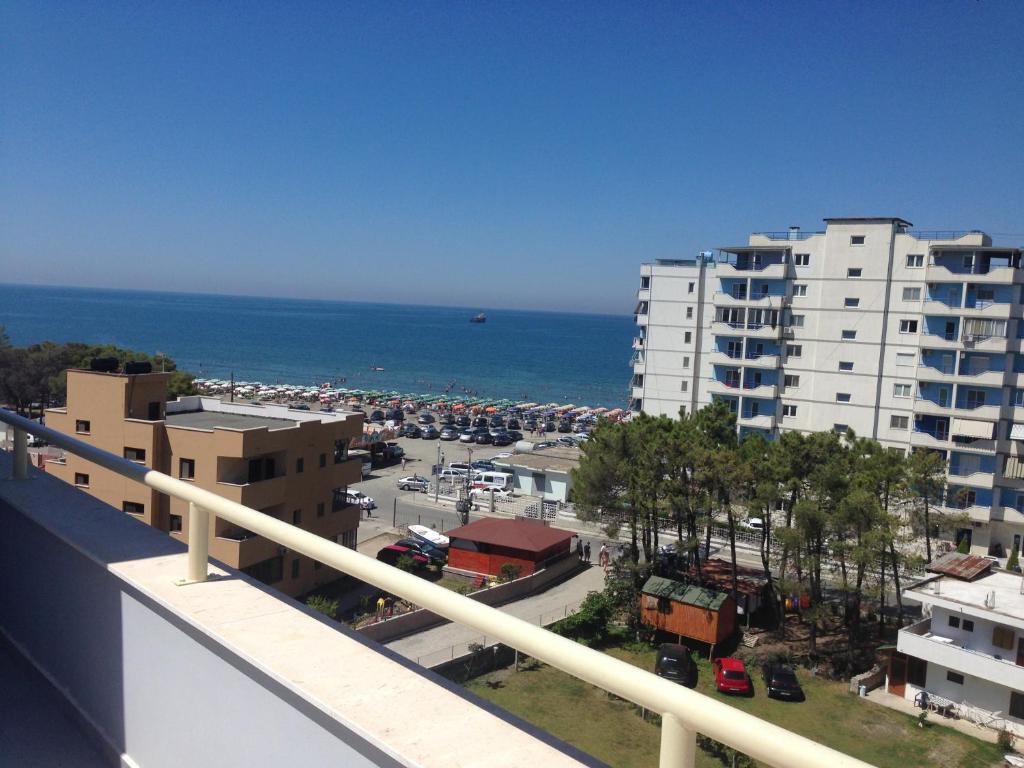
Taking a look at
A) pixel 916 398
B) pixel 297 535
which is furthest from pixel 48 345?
pixel 916 398

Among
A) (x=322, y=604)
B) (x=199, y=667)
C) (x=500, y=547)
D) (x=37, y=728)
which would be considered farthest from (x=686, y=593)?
(x=199, y=667)

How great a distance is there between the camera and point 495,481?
29.3 m

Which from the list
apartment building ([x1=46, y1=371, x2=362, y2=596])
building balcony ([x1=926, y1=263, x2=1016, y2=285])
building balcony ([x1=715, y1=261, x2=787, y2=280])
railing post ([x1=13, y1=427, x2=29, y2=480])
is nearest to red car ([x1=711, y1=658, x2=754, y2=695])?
apartment building ([x1=46, y1=371, x2=362, y2=596])

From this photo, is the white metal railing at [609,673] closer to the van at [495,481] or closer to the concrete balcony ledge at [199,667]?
the concrete balcony ledge at [199,667]

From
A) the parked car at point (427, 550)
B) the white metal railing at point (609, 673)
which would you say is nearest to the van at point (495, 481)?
the parked car at point (427, 550)

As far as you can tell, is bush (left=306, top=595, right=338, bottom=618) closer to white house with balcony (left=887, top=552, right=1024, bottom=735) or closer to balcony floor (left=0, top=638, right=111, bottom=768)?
balcony floor (left=0, top=638, right=111, bottom=768)

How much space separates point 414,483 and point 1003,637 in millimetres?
19074

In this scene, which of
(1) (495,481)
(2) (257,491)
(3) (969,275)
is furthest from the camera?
(1) (495,481)

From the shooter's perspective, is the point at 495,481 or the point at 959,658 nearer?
the point at 959,658

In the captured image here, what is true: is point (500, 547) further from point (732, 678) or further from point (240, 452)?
point (240, 452)

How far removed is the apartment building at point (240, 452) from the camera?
11625 millimetres

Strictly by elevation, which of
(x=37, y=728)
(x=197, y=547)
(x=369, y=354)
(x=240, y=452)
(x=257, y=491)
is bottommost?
(x=369, y=354)

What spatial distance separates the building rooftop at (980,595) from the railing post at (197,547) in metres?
14.9

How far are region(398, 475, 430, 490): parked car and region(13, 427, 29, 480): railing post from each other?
2576cm
